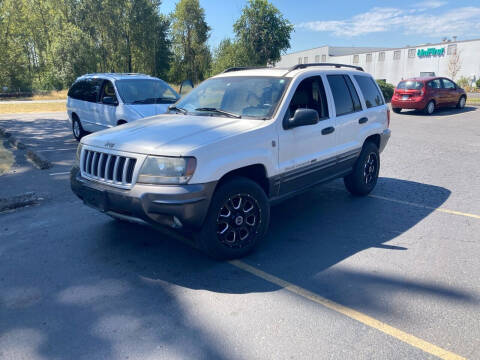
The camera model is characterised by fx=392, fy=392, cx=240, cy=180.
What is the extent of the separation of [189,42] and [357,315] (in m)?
52.8

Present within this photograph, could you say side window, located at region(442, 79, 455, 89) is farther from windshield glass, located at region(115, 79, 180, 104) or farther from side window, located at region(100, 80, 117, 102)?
side window, located at region(100, 80, 117, 102)

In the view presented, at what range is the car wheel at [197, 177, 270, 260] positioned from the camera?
3693 mm

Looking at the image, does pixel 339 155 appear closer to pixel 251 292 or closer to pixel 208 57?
pixel 251 292

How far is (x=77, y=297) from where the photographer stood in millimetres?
3314

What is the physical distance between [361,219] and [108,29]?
42.4 m

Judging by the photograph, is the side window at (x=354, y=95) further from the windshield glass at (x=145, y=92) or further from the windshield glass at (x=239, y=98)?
the windshield glass at (x=145, y=92)

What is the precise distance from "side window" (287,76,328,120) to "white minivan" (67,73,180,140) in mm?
4512

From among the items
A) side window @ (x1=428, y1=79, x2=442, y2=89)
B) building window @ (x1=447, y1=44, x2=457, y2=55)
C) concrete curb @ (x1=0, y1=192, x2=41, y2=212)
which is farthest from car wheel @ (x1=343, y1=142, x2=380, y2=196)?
building window @ (x1=447, y1=44, x2=457, y2=55)

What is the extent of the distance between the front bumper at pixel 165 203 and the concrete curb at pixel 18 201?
109 inches

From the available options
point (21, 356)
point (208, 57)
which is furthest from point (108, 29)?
point (21, 356)

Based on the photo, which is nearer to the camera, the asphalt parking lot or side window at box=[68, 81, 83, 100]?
the asphalt parking lot

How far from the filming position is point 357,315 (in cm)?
304

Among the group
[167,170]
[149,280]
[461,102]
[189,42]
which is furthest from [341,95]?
[189,42]

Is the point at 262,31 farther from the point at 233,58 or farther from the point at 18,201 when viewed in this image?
the point at 18,201
